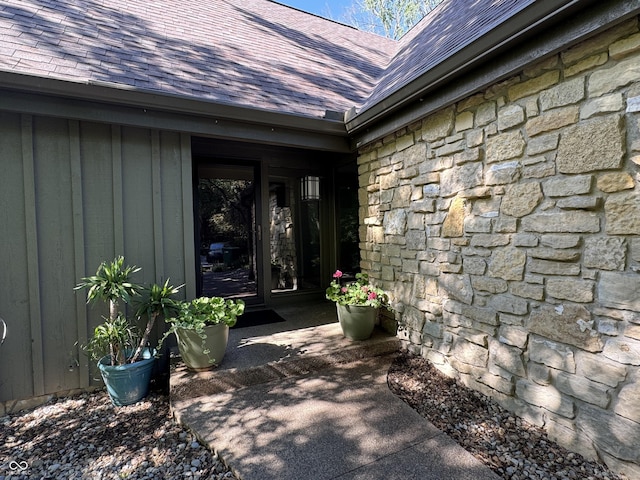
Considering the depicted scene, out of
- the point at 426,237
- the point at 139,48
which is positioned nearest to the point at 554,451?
the point at 426,237

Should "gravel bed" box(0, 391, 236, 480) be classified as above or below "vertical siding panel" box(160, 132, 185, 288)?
below

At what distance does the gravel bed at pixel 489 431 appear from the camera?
5.85ft

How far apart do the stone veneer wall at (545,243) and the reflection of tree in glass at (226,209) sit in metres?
3.18

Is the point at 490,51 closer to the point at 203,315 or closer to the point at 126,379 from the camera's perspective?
the point at 203,315

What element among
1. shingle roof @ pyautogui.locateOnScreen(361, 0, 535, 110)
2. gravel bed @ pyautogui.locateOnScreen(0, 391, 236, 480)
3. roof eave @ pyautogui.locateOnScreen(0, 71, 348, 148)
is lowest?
gravel bed @ pyautogui.locateOnScreen(0, 391, 236, 480)

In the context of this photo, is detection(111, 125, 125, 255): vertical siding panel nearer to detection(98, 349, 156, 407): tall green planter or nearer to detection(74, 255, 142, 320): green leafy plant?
detection(74, 255, 142, 320): green leafy plant

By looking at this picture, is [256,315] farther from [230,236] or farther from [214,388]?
[230,236]

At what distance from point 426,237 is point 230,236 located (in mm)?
5499

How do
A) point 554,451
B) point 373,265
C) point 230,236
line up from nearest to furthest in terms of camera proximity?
point 554,451, point 373,265, point 230,236

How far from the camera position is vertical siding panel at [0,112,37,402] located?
2520 millimetres

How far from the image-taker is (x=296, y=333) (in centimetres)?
350

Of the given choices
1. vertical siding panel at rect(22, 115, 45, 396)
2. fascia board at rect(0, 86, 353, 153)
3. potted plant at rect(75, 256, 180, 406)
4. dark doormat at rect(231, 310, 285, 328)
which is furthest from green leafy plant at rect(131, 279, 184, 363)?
fascia board at rect(0, 86, 353, 153)

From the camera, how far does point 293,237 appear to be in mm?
5105

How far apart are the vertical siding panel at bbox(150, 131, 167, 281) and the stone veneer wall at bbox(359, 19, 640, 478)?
7.85ft
